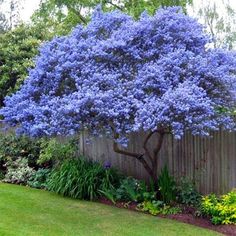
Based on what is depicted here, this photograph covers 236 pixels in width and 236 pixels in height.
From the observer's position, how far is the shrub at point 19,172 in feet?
39.0

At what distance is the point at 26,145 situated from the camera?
13320 millimetres

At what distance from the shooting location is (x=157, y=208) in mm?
8633

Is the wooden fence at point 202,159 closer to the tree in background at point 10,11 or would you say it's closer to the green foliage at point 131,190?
the green foliage at point 131,190

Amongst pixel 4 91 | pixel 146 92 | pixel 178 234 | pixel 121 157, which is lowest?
pixel 178 234

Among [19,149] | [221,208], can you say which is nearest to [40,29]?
[19,149]

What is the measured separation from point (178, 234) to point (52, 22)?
1444 cm

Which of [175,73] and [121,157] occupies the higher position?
[175,73]

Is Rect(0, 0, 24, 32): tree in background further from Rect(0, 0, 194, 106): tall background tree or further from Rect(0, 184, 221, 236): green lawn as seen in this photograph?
Rect(0, 184, 221, 236): green lawn

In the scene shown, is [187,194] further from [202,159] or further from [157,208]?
[202,159]

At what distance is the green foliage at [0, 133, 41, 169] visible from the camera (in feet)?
42.6

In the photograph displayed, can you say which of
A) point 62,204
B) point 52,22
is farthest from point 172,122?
point 52,22

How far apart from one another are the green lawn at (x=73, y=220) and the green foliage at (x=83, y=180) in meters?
0.26

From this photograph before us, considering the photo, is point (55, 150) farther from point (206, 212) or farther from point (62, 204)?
point (206, 212)

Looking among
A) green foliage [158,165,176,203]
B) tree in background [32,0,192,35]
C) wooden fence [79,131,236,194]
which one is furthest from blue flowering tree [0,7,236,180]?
tree in background [32,0,192,35]
